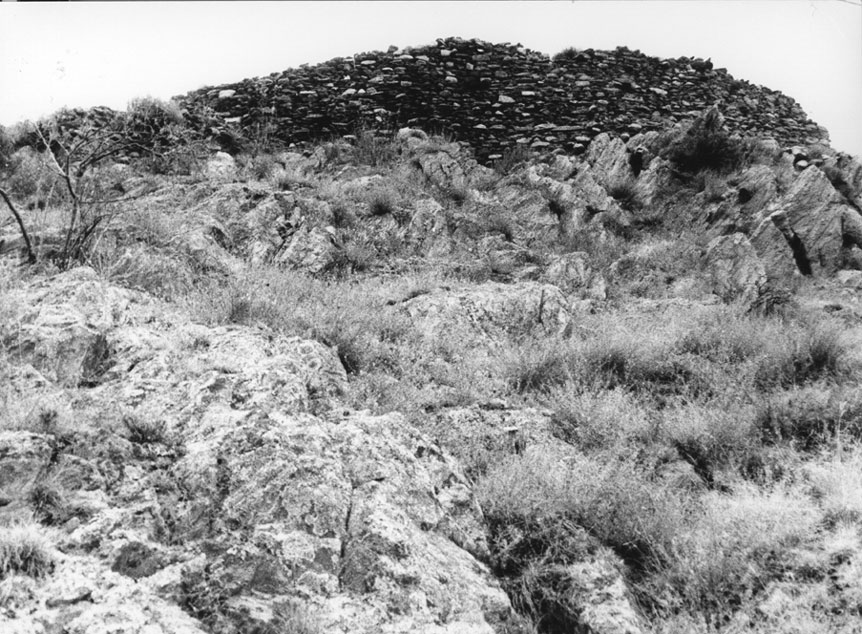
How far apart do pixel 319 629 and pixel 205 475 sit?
94cm

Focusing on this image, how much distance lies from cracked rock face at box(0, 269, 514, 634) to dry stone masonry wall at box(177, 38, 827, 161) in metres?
9.05

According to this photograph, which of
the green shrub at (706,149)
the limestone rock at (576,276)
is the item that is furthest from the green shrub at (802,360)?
the green shrub at (706,149)

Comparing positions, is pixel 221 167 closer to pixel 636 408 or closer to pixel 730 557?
pixel 636 408

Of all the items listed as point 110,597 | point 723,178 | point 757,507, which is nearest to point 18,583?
point 110,597

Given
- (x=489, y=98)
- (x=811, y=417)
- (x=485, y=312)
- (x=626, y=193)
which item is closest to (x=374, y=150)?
(x=489, y=98)

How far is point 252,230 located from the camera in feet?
24.8

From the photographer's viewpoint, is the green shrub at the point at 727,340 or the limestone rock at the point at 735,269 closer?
the green shrub at the point at 727,340

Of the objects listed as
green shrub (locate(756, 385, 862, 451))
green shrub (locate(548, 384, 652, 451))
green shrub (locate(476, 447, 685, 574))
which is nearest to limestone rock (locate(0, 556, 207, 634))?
green shrub (locate(476, 447, 685, 574))

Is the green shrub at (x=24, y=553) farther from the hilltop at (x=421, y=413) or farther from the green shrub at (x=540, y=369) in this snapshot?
the green shrub at (x=540, y=369)

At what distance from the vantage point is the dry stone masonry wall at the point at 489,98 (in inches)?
479

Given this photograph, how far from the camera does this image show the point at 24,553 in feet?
7.78

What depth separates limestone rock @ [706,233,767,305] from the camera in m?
7.63

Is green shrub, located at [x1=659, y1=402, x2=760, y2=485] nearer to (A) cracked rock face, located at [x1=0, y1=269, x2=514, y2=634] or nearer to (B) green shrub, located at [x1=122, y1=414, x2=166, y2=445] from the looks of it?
(A) cracked rock face, located at [x1=0, y1=269, x2=514, y2=634]

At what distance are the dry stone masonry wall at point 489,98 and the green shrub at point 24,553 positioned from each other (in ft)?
34.0
